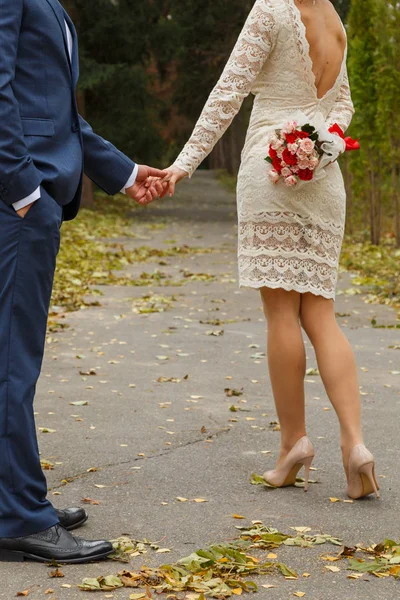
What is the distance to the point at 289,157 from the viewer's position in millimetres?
4320

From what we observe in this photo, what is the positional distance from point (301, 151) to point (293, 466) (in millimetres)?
1413

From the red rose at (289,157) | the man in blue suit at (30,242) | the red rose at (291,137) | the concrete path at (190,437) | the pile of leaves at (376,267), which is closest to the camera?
the man in blue suit at (30,242)

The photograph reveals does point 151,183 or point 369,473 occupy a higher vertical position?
point 151,183

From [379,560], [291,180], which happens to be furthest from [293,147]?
[379,560]

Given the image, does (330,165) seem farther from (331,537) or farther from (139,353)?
(139,353)

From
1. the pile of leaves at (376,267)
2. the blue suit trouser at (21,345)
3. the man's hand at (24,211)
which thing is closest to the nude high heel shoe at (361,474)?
the blue suit trouser at (21,345)

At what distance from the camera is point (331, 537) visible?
12.9 feet

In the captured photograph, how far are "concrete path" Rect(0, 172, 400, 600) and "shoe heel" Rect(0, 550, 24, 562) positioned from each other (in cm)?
4

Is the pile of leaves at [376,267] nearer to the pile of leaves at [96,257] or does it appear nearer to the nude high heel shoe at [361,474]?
the pile of leaves at [96,257]

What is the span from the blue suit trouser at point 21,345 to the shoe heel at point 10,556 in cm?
7

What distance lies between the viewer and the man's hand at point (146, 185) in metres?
4.33

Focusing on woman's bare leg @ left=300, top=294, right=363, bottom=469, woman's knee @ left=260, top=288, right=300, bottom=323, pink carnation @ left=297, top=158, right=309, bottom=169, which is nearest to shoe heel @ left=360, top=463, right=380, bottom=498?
woman's bare leg @ left=300, top=294, right=363, bottom=469

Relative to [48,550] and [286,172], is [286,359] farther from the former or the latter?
[48,550]

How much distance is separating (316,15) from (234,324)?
5.52 m
